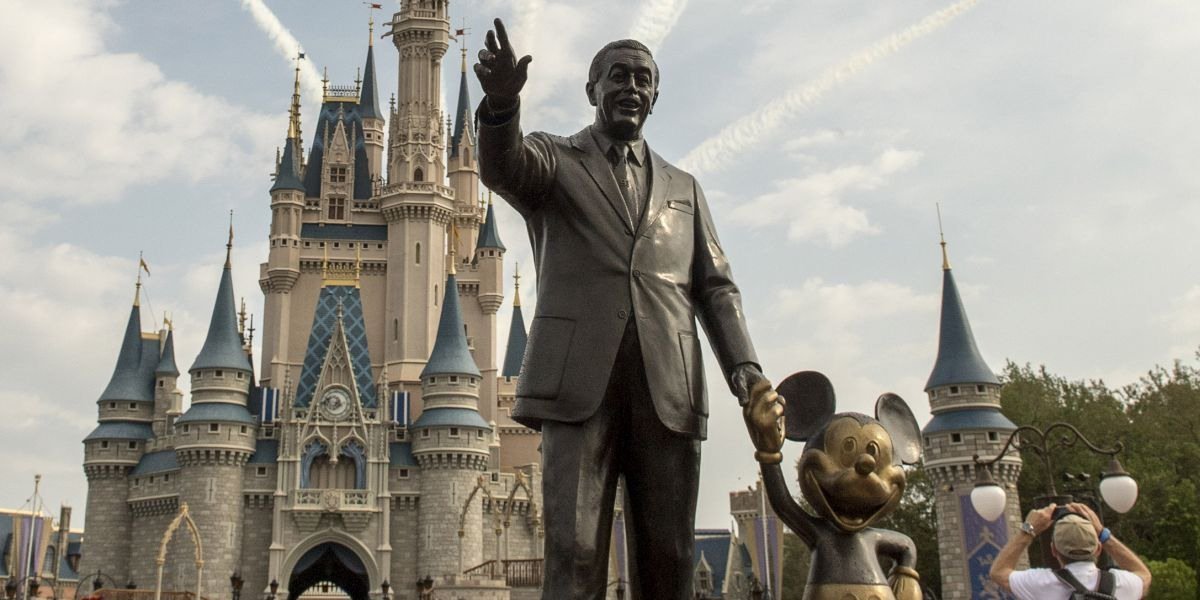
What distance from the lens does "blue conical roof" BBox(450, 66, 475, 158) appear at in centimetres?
5938

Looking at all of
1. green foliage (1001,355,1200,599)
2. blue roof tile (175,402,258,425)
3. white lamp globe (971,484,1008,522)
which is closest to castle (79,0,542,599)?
blue roof tile (175,402,258,425)

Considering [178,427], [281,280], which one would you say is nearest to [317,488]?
[178,427]

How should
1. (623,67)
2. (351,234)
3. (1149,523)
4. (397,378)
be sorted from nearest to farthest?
(623,67) < (1149,523) < (397,378) < (351,234)

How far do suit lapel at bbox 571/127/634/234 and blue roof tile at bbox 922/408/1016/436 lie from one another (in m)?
36.3

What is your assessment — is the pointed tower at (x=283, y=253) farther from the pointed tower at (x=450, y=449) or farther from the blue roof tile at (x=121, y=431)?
the pointed tower at (x=450, y=449)

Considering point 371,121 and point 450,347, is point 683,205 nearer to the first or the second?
point 450,347

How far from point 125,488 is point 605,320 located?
46.9 meters

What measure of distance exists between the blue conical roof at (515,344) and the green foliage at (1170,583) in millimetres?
35239

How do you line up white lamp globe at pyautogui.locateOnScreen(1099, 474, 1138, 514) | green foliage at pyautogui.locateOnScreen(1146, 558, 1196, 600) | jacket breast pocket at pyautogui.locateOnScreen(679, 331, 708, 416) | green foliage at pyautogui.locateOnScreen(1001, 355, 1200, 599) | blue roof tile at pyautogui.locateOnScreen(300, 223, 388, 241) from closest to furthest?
jacket breast pocket at pyautogui.locateOnScreen(679, 331, 708, 416) < white lamp globe at pyautogui.locateOnScreen(1099, 474, 1138, 514) < green foliage at pyautogui.locateOnScreen(1146, 558, 1196, 600) < green foliage at pyautogui.locateOnScreen(1001, 355, 1200, 599) < blue roof tile at pyautogui.locateOnScreen(300, 223, 388, 241)

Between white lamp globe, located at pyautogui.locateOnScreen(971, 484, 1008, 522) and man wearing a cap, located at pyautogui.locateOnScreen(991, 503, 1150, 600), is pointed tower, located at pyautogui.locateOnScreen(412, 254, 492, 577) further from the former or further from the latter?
man wearing a cap, located at pyautogui.locateOnScreen(991, 503, 1150, 600)

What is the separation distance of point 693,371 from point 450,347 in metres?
44.0

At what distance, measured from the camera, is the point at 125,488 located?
1842 inches

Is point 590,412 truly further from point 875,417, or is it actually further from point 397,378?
point 397,378

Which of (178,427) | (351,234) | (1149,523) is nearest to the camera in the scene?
(1149,523)
